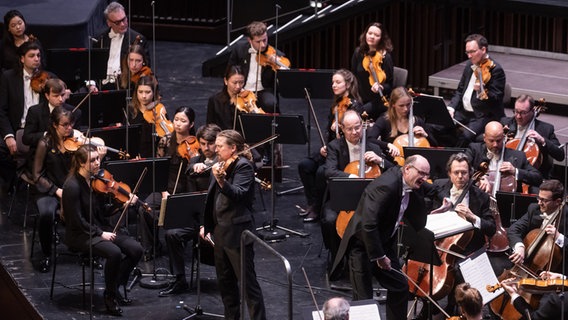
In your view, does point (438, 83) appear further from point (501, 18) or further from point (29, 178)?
point (29, 178)

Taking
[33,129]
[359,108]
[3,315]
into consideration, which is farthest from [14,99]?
[359,108]

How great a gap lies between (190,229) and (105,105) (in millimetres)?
1550

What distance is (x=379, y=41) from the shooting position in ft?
33.9

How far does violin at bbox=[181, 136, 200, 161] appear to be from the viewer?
351 inches

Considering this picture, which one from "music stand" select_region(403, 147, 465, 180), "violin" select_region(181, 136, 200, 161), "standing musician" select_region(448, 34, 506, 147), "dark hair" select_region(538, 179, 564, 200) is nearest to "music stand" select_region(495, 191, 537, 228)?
"dark hair" select_region(538, 179, 564, 200)

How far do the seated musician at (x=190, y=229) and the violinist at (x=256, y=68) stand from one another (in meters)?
1.85

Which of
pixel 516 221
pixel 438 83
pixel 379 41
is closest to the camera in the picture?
pixel 516 221

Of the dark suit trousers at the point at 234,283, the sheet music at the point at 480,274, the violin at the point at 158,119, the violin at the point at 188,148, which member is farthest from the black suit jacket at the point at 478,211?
the violin at the point at 158,119

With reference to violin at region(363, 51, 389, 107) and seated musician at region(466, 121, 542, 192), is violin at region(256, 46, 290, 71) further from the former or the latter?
seated musician at region(466, 121, 542, 192)

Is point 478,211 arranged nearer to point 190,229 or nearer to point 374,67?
point 190,229

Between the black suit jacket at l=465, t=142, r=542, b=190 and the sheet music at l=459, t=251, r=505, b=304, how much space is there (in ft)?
5.00

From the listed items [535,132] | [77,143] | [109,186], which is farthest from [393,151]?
[77,143]

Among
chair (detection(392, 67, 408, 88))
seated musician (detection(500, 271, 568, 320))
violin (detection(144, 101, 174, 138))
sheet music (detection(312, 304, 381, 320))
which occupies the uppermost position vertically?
Answer: chair (detection(392, 67, 408, 88))

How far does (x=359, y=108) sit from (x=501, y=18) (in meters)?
3.26
